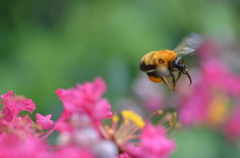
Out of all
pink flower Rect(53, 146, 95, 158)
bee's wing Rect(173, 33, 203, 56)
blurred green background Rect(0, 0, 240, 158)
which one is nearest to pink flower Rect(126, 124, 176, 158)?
pink flower Rect(53, 146, 95, 158)

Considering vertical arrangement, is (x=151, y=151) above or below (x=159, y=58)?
below

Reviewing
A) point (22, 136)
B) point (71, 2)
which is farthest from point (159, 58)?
point (71, 2)

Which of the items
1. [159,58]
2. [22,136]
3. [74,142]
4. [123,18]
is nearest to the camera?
[74,142]

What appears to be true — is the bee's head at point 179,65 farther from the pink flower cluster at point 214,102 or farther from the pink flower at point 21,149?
the pink flower cluster at point 214,102

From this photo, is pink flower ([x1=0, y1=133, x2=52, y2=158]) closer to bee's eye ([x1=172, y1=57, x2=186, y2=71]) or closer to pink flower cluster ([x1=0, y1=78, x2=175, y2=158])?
pink flower cluster ([x1=0, y1=78, x2=175, y2=158])

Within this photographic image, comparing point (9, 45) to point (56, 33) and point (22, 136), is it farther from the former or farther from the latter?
point (22, 136)

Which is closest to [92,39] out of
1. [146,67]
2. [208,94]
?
[208,94]

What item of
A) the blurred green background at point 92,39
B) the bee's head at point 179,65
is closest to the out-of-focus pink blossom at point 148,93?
the blurred green background at point 92,39

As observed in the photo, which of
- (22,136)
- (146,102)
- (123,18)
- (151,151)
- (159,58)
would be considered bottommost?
(151,151)
